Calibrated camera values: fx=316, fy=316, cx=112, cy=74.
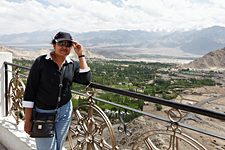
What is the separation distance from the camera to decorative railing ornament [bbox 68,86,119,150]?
2.29 metres

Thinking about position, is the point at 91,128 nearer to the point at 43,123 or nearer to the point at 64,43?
the point at 43,123

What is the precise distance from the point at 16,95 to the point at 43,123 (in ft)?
5.22

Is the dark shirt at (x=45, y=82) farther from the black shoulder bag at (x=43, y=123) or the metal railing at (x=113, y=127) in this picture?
the metal railing at (x=113, y=127)

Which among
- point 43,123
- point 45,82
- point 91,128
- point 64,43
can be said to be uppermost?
point 64,43

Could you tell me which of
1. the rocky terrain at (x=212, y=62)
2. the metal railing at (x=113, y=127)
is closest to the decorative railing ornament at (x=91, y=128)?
the metal railing at (x=113, y=127)

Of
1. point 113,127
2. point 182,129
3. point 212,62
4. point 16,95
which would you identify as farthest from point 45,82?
point 212,62

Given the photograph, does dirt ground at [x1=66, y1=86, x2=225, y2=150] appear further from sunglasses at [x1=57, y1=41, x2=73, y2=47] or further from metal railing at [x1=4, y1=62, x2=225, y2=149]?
sunglasses at [x1=57, y1=41, x2=73, y2=47]

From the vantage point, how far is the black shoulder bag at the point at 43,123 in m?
2.04

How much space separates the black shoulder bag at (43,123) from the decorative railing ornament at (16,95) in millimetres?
1399

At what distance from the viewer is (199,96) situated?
60625 mm

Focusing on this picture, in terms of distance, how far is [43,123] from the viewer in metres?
2.06

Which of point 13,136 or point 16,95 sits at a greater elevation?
point 16,95

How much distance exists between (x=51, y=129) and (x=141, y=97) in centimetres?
63

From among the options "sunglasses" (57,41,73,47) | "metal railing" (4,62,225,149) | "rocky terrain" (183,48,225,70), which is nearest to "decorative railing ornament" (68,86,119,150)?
"metal railing" (4,62,225,149)
